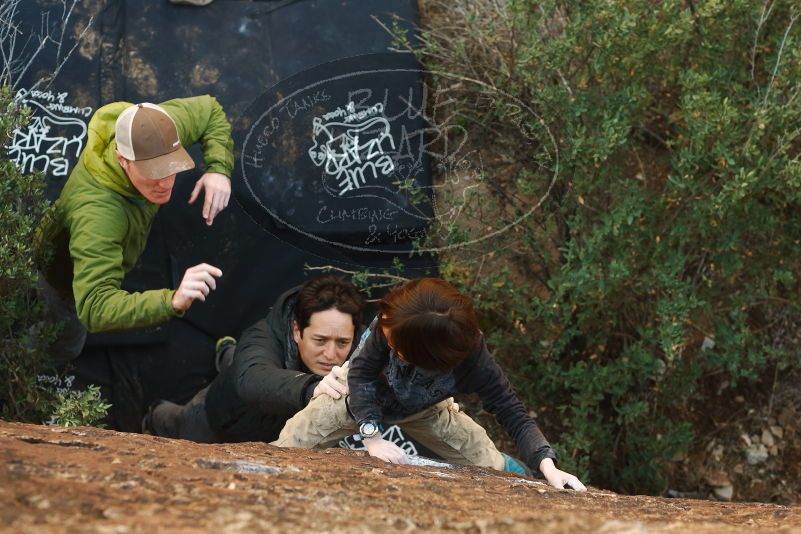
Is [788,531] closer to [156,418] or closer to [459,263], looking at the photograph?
[459,263]

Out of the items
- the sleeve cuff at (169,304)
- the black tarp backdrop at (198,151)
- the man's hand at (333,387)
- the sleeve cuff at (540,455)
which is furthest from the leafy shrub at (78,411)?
the sleeve cuff at (540,455)

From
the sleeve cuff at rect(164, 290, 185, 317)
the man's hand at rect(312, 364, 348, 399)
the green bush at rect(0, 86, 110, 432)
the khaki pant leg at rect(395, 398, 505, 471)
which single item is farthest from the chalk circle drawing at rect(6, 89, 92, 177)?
the khaki pant leg at rect(395, 398, 505, 471)

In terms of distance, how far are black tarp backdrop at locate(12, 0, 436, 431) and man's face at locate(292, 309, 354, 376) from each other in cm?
87

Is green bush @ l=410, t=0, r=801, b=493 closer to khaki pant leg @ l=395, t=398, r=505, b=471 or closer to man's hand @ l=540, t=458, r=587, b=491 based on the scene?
khaki pant leg @ l=395, t=398, r=505, b=471

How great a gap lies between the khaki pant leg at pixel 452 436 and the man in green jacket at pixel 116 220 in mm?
896

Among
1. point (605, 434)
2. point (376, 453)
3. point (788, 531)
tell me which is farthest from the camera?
point (605, 434)

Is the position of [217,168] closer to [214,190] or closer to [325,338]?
[214,190]

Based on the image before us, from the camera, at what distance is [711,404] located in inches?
197

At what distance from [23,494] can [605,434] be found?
328 cm

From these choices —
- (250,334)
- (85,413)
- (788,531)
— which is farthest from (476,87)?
(788,531)

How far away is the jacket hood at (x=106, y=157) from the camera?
371 cm

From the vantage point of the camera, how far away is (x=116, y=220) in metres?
3.69

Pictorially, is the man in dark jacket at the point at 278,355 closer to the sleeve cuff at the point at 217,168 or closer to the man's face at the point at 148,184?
the sleeve cuff at the point at 217,168

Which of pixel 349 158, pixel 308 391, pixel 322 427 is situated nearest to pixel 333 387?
pixel 322 427
